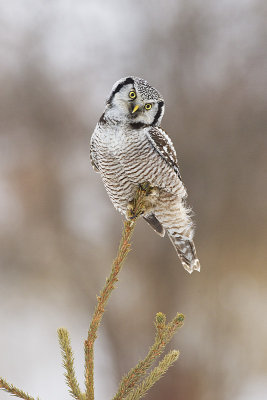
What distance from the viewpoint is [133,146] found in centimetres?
138

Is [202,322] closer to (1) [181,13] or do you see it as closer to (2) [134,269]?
(2) [134,269]

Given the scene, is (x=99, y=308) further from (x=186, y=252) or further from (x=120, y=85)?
(x=186, y=252)

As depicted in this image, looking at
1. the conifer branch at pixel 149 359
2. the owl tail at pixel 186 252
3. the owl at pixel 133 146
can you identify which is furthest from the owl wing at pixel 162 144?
the conifer branch at pixel 149 359

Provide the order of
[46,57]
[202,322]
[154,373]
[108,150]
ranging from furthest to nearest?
[46,57] → [202,322] → [108,150] → [154,373]

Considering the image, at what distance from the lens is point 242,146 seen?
376 cm

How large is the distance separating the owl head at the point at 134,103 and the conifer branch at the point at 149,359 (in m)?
0.69

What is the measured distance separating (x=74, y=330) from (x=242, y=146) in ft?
6.52

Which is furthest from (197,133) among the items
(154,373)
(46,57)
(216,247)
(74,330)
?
(154,373)

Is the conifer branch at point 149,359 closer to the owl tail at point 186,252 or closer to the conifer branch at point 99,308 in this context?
the conifer branch at point 99,308

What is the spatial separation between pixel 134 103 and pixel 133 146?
0.42 feet

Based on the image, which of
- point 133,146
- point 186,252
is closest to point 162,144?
point 133,146

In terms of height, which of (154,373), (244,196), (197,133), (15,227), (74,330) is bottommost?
(74,330)

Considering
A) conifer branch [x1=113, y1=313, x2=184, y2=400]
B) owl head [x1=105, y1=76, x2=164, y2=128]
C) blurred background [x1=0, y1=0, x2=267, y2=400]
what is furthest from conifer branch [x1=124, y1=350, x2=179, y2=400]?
blurred background [x1=0, y1=0, x2=267, y2=400]

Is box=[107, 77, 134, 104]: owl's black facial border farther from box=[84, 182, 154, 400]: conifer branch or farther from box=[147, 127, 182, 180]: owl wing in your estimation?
box=[84, 182, 154, 400]: conifer branch
